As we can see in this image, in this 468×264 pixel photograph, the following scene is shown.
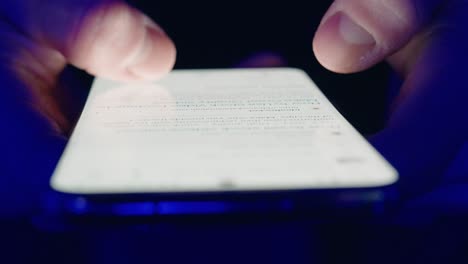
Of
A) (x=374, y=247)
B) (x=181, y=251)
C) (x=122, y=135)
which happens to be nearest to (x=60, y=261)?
(x=181, y=251)

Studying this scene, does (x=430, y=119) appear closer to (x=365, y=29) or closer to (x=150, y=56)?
(x=365, y=29)

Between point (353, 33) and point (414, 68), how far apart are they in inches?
3.1

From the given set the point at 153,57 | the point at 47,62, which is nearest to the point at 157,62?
the point at 153,57

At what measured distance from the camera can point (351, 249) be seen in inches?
23.5

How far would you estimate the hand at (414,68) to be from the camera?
1.46 ft

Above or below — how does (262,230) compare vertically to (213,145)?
below

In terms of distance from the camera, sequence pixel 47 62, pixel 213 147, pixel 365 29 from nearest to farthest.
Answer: pixel 213 147 → pixel 365 29 → pixel 47 62

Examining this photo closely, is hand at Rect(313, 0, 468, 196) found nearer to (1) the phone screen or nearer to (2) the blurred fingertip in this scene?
(1) the phone screen

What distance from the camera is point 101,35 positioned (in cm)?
51

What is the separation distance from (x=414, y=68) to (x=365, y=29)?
74 millimetres

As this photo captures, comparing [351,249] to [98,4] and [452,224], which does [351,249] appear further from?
[98,4]

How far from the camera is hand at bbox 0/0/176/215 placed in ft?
1.48

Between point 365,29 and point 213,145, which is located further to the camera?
point 365,29

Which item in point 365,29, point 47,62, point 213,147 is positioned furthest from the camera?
point 47,62
